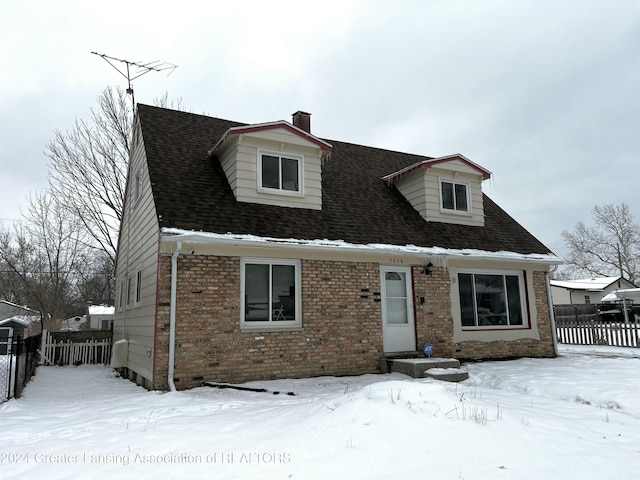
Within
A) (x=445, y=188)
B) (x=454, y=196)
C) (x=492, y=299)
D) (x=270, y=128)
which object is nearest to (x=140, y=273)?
(x=270, y=128)

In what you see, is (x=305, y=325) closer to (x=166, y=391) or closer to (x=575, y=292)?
(x=166, y=391)

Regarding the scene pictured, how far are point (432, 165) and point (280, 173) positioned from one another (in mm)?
4586

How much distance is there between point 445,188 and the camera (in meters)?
13.2

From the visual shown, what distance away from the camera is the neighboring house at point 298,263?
8.67 meters

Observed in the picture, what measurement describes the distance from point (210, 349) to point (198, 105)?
18.6 m

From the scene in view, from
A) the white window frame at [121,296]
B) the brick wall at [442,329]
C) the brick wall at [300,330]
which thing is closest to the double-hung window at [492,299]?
the brick wall at [442,329]

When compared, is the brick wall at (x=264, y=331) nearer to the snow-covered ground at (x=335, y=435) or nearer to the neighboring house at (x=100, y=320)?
the snow-covered ground at (x=335, y=435)

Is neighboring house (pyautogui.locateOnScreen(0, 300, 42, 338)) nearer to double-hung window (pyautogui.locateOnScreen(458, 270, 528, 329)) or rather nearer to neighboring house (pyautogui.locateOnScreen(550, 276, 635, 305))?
double-hung window (pyautogui.locateOnScreen(458, 270, 528, 329))

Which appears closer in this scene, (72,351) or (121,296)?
(121,296)

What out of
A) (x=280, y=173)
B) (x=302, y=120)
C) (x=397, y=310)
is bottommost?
(x=397, y=310)

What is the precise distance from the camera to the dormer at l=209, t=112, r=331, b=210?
10.2 meters

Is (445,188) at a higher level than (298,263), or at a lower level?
higher

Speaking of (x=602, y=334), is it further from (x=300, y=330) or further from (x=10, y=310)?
(x=10, y=310)

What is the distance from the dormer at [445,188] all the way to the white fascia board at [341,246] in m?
1.57
